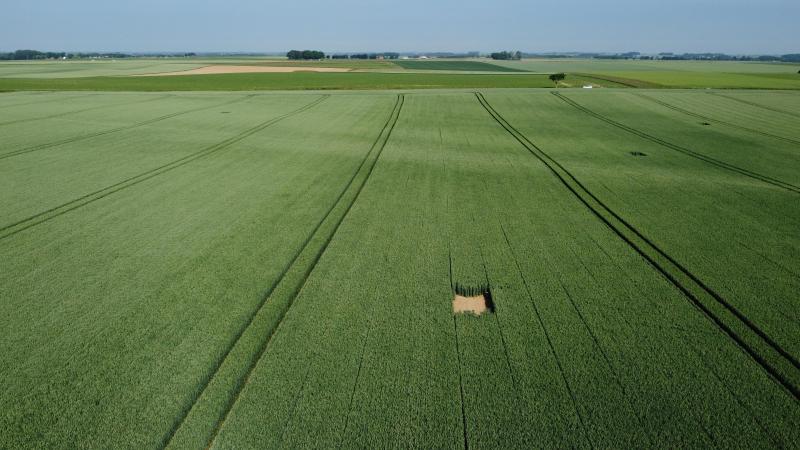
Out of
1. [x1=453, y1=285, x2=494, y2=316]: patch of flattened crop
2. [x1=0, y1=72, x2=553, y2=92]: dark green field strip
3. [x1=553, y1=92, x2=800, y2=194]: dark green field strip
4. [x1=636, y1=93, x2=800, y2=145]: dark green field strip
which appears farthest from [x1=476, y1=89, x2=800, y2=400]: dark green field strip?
[x1=0, y1=72, x2=553, y2=92]: dark green field strip

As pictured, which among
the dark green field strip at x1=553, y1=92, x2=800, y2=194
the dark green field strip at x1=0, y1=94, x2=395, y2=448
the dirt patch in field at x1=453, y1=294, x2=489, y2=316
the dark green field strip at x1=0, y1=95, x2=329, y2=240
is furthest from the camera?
the dark green field strip at x1=553, y1=92, x2=800, y2=194

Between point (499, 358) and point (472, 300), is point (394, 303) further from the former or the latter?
point (499, 358)

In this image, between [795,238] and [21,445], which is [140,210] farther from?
[795,238]

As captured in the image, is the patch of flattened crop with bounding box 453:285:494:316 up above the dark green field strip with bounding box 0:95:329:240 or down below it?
below

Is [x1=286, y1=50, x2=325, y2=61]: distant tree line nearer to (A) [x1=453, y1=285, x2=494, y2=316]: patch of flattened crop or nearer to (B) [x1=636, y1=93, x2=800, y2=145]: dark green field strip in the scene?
(B) [x1=636, y1=93, x2=800, y2=145]: dark green field strip

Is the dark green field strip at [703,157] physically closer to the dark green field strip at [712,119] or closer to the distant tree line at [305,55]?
the dark green field strip at [712,119]

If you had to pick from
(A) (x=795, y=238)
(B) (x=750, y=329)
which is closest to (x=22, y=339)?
(B) (x=750, y=329)

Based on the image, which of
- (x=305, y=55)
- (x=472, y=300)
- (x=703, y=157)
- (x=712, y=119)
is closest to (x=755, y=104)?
(x=712, y=119)
